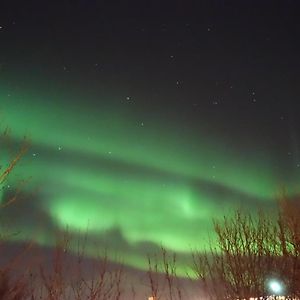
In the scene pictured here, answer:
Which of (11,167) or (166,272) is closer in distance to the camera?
(11,167)

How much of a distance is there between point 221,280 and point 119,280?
6.24 metres

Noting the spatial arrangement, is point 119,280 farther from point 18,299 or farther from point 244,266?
point 244,266

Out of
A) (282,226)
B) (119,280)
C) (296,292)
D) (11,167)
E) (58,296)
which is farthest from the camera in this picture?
(282,226)

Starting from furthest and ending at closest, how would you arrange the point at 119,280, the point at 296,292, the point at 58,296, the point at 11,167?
the point at 296,292 < the point at 119,280 < the point at 58,296 < the point at 11,167

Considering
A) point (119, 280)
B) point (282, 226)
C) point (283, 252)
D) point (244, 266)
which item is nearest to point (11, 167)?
point (119, 280)

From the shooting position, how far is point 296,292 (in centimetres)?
2120

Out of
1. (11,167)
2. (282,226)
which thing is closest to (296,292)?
(282,226)

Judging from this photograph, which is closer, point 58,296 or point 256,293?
point 58,296

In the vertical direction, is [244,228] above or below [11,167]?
above

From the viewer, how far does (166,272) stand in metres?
20.2

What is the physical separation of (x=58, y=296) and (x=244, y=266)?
8.35m

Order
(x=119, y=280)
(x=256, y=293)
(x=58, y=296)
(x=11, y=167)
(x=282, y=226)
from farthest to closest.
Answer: (x=282, y=226) → (x=256, y=293) → (x=119, y=280) → (x=58, y=296) → (x=11, y=167)

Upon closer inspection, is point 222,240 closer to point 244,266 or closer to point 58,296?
point 244,266

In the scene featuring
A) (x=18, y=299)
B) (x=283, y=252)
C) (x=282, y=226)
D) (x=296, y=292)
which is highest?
(x=282, y=226)
